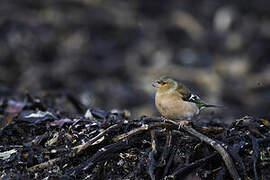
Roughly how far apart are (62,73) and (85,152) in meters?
6.18

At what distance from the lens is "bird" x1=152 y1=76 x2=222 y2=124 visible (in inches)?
172

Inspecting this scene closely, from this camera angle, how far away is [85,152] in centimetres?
338

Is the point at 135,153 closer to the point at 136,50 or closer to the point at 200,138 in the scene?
the point at 200,138

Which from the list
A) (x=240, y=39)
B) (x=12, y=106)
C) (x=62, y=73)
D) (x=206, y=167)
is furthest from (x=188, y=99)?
(x=240, y=39)

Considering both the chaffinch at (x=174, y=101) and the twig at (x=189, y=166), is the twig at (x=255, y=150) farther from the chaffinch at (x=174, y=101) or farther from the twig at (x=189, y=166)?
the chaffinch at (x=174, y=101)

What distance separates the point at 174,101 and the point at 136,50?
5.81m

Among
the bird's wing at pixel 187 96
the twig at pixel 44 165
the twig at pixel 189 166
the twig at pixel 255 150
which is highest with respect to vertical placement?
the bird's wing at pixel 187 96

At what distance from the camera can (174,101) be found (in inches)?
175

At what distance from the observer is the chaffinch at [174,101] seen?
4.37 metres

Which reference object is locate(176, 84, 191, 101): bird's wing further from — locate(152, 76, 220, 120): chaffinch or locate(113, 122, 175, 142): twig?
locate(113, 122, 175, 142): twig

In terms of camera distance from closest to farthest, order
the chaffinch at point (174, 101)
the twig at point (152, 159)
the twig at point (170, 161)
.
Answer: the twig at point (152, 159), the twig at point (170, 161), the chaffinch at point (174, 101)

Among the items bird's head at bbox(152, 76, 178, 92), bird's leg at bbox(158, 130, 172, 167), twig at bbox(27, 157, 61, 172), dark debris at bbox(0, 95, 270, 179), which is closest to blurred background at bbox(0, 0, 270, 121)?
bird's head at bbox(152, 76, 178, 92)

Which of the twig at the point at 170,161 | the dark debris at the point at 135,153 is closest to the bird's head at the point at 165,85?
the dark debris at the point at 135,153

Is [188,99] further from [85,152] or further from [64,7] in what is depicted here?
[64,7]
